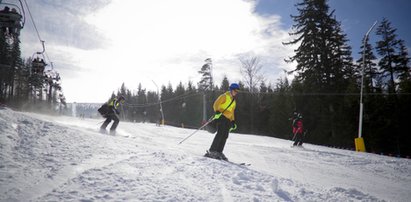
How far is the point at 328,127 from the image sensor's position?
29.5 meters

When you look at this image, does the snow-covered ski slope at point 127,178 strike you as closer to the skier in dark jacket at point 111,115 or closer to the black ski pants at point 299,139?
the skier in dark jacket at point 111,115

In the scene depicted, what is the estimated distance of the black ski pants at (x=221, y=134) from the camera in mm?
5967

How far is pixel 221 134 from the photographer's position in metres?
6.07

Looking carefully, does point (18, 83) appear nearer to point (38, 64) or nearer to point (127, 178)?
point (38, 64)

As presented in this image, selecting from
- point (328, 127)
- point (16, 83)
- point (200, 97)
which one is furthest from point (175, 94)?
point (328, 127)

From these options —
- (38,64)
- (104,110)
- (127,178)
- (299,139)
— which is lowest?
(299,139)

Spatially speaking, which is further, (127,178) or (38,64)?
(38,64)

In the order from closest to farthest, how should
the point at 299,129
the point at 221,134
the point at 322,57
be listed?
the point at 221,134, the point at 299,129, the point at 322,57

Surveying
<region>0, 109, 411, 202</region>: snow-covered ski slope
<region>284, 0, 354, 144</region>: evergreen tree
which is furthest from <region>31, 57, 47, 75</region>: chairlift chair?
<region>284, 0, 354, 144</region>: evergreen tree

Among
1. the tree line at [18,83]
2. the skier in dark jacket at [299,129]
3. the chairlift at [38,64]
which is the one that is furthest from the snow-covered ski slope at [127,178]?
the tree line at [18,83]

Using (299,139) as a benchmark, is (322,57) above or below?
above

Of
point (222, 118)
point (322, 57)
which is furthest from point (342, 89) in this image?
point (222, 118)

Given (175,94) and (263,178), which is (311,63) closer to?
(263,178)

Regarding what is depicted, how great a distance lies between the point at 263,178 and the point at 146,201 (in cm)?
237
